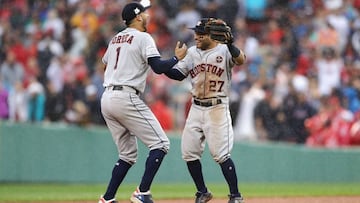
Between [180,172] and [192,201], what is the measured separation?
18.4 feet

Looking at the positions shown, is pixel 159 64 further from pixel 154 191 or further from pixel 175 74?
pixel 154 191

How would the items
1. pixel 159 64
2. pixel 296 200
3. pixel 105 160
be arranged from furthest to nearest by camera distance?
pixel 105 160 < pixel 296 200 < pixel 159 64

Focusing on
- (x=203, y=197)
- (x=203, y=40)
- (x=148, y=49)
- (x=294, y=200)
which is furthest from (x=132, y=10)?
(x=294, y=200)

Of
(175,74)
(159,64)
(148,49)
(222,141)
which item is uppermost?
(148,49)

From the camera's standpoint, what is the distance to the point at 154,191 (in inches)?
580

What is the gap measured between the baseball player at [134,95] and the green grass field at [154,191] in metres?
2.64

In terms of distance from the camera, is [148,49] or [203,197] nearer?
[148,49]

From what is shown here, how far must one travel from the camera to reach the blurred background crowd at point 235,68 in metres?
17.8

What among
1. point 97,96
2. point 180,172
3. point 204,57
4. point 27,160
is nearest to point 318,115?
point 180,172

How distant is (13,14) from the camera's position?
20.8 metres

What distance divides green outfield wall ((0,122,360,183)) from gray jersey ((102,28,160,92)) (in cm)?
691

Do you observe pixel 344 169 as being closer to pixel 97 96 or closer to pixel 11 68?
pixel 97 96

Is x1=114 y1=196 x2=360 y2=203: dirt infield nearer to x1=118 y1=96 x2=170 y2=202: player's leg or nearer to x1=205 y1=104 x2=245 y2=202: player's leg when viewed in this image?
x1=205 y1=104 x2=245 y2=202: player's leg

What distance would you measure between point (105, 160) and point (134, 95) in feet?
24.4
